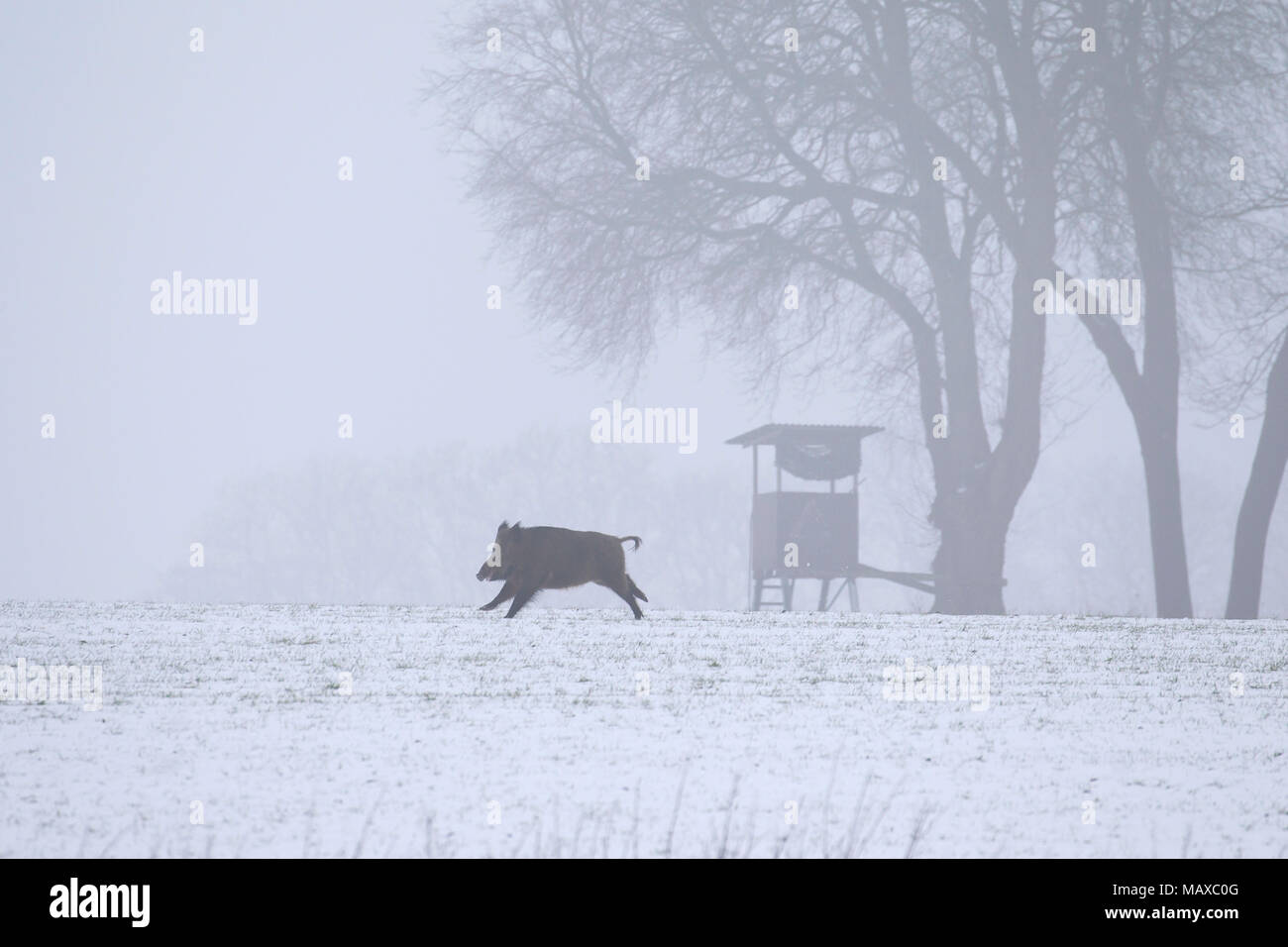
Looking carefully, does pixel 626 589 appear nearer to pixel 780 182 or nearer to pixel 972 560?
pixel 972 560

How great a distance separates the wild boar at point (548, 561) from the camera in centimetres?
1379

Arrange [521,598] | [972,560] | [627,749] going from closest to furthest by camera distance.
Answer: [627,749]
[521,598]
[972,560]

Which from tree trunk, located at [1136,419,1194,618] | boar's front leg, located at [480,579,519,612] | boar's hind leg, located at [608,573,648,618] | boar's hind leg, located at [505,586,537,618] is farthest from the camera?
tree trunk, located at [1136,419,1194,618]

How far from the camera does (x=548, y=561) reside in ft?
45.4

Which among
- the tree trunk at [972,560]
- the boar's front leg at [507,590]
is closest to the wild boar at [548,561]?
the boar's front leg at [507,590]

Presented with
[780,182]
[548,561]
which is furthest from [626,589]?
[780,182]

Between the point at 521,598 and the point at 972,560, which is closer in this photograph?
the point at 521,598

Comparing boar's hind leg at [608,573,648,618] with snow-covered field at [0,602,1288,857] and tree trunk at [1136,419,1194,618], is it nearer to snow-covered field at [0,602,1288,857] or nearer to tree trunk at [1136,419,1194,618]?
snow-covered field at [0,602,1288,857]

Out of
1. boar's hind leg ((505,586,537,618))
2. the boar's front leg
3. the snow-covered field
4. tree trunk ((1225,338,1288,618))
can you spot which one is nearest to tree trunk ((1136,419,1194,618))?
tree trunk ((1225,338,1288,618))

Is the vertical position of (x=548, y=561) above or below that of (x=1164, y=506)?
below

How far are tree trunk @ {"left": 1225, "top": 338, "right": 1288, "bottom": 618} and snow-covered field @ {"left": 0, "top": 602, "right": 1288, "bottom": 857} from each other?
10532mm

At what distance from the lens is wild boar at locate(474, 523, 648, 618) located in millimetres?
13789

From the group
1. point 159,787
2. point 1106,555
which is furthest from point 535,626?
point 1106,555

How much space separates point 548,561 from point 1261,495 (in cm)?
1269
